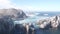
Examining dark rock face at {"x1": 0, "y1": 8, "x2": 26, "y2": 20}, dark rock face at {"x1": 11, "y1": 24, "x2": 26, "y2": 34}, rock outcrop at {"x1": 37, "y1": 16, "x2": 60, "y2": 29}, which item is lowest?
dark rock face at {"x1": 11, "y1": 24, "x2": 26, "y2": 34}

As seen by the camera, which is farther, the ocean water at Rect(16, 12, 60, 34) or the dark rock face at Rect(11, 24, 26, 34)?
the ocean water at Rect(16, 12, 60, 34)

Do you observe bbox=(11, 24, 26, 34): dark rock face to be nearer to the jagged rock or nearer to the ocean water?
the jagged rock

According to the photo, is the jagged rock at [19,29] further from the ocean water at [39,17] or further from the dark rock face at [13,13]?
the dark rock face at [13,13]

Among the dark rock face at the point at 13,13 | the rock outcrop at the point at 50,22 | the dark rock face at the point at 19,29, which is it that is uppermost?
the dark rock face at the point at 13,13

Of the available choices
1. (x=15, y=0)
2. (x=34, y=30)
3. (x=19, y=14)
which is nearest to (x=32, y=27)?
(x=34, y=30)

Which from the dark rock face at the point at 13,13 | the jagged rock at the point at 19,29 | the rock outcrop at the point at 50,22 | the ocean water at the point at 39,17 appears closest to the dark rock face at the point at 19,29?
the jagged rock at the point at 19,29

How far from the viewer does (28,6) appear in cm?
606

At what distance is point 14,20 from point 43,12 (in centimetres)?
115

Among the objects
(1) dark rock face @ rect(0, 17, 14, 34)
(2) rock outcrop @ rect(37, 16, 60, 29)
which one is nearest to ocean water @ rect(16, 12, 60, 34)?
(2) rock outcrop @ rect(37, 16, 60, 29)

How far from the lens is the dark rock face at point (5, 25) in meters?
5.74

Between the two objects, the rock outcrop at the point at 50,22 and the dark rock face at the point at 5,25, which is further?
the rock outcrop at the point at 50,22

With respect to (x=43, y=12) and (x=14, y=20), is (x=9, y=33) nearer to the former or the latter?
(x=14, y=20)

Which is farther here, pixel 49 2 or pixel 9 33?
pixel 49 2

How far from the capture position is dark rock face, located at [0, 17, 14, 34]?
5.74m
